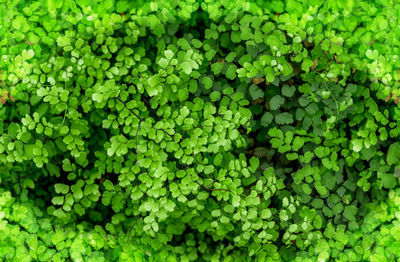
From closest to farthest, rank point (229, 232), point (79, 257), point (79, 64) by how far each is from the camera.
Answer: point (79, 64) < point (79, 257) < point (229, 232)

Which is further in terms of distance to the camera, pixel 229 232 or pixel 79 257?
pixel 229 232

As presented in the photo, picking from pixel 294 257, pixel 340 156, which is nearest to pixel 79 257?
pixel 294 257

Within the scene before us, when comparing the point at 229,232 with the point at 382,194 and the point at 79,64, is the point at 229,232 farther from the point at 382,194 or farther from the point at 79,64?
the point at 79,64

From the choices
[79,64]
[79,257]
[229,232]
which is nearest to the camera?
[79,64]

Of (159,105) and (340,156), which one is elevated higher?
(159,105)

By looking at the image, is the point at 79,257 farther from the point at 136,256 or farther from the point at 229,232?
the point at 229,232

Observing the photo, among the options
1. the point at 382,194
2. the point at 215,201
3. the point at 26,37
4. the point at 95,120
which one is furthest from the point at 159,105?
the point at 382,194

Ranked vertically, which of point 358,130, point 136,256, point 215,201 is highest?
point 358,130
